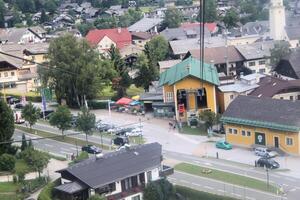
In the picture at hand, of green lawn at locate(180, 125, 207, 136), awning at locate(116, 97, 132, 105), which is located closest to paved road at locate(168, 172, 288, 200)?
green lawn at locate(180, 125, 207, 136)

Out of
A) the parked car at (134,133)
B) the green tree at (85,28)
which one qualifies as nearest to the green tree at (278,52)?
the parked car at (134,133)

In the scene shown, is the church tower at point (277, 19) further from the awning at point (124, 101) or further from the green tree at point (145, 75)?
the awning at point (124, 101)

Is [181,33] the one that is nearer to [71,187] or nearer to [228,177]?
[228,177]

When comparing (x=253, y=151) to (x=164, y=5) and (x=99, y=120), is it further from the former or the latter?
(x=164, y=5)

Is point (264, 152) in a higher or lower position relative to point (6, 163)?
lower

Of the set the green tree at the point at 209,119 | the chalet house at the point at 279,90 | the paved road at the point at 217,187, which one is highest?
the chalet house at the point at 279,90

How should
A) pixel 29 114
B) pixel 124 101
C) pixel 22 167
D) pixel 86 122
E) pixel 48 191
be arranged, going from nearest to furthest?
pixel 48 191
pixel 22 167
pixel 86 122
pixel 29 114
pixel 124 101

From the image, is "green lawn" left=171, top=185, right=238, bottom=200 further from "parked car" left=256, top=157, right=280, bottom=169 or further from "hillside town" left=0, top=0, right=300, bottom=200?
"parked car" left=256, top=157, right=280, bottom=169

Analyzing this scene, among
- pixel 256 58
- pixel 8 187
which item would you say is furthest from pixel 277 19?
pixel 8 187
